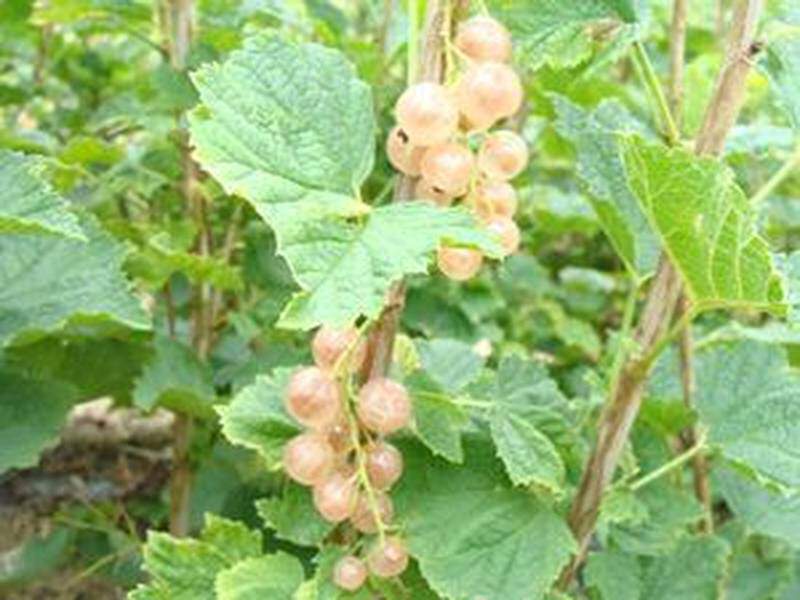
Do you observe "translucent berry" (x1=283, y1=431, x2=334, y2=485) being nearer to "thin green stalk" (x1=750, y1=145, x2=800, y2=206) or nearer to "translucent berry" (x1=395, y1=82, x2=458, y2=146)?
"translucent berry" (x1=395, y1=82, x2=458, y2=146)

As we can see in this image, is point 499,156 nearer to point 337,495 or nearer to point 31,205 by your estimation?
point 337,495

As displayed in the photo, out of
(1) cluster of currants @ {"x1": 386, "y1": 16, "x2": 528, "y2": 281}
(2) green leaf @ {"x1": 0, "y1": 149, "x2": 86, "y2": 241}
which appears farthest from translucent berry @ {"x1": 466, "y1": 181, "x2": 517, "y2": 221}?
(2) green leaf @ {"x1": 0, "y1": 149, "x2": 86, "y2": 241}

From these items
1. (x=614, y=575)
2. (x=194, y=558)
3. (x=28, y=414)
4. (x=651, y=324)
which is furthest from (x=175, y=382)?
(x=651, y=324)

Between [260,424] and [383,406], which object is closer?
[383,406]

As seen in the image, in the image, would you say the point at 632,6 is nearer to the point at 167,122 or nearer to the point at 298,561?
the point at 298,561

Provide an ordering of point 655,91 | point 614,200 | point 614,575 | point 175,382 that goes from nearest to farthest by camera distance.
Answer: point 655,91
point 614,200
point 614,575
point 175,382

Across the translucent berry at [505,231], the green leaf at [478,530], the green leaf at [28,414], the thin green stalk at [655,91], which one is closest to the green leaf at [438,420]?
the green leaf at [478,530]
